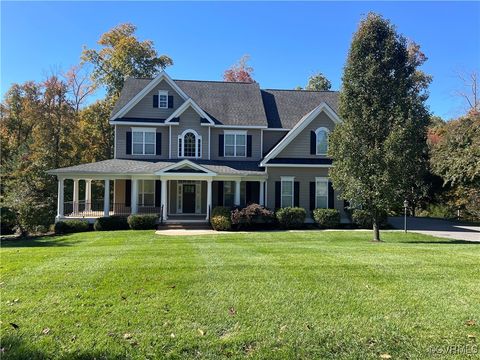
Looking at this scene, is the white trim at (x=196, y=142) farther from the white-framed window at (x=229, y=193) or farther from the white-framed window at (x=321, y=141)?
the white-framed window at (x=321, y=141)

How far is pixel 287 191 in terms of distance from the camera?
22.8m

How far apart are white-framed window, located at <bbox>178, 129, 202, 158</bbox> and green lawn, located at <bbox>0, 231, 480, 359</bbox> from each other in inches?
624

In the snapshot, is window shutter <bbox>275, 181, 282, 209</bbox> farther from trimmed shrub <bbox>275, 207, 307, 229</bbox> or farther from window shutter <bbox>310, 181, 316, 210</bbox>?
trimmed shrub <bbox>275, 207, 307, 229</bbox>

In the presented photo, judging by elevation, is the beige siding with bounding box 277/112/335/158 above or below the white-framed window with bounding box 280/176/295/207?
above

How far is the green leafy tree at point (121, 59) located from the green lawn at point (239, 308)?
109 ft

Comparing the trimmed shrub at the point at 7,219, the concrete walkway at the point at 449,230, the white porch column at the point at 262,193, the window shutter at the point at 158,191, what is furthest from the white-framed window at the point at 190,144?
the concrete walkway at the point at 449,230


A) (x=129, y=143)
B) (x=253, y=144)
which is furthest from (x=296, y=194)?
(x=129, y=143)

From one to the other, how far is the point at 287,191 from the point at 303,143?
2.92 metres

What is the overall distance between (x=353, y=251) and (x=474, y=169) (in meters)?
6.10

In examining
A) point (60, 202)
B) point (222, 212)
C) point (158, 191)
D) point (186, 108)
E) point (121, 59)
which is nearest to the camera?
point (222, 212)

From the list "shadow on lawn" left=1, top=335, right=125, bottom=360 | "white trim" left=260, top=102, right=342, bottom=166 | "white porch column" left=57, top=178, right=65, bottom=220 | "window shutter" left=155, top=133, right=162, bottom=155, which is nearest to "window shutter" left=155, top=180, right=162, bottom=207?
"window shutter" left=155, top=133, right=162, bottom=155

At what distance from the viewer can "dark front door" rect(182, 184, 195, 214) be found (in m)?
24.3

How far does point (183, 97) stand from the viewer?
24656 millimetres

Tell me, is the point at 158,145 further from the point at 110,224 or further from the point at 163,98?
the point at 110,224
